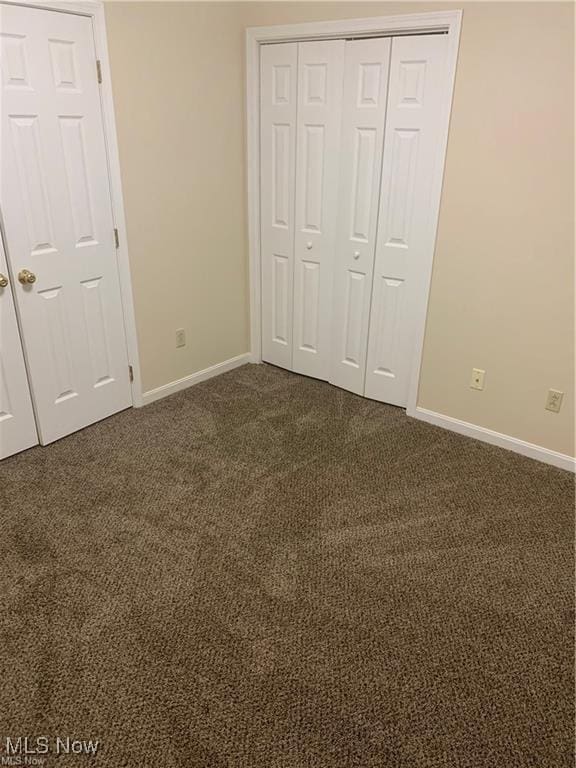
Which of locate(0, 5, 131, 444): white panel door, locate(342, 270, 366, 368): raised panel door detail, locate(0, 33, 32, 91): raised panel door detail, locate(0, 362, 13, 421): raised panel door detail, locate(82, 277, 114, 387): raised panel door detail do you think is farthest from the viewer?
locate(342, 270, 366, 368): raised panel door detail

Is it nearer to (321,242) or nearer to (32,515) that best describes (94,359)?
(32,515)

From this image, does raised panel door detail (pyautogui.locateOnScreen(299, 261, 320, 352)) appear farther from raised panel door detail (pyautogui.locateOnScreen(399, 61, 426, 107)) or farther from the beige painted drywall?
raised panel door detail (pyautogui.locateOnScreen(399, 61, 426, 107))

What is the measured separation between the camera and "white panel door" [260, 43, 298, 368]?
3191 mm

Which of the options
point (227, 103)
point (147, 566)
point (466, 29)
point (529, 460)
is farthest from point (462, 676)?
point (227, 103)

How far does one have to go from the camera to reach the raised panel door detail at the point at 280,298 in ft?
11.9

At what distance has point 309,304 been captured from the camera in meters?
3.59

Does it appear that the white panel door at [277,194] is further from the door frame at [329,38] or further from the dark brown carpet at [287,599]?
the dark brown carpet at [287,599]

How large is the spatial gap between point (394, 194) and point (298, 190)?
0.66 meters

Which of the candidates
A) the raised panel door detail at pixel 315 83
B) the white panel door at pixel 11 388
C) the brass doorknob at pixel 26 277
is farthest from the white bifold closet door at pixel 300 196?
the white panel door at pixel 11 388

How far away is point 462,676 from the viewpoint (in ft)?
5.80

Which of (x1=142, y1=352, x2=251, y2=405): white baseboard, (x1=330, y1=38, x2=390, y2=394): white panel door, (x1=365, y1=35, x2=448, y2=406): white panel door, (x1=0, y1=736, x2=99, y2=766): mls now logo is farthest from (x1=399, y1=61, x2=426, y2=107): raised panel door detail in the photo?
(x1=0, y1=736, x2=99, y2=766): mls now logo

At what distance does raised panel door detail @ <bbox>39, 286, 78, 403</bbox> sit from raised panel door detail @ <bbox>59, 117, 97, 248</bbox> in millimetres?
302

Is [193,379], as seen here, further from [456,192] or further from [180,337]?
[456,192]

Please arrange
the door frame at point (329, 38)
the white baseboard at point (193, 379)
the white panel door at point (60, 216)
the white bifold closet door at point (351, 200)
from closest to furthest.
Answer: the white panel door at point (60, 216) < the door frame at point (329, 38) < the white bifold closet door at point (351, 200) < the white baseboard at point (193, 379)
